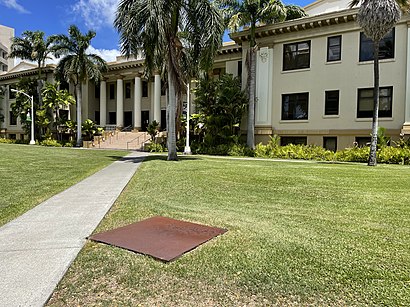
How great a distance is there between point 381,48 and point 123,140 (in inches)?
960

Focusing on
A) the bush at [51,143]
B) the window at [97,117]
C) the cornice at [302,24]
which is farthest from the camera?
the window at [97,117]

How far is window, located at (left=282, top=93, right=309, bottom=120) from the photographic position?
2375cm

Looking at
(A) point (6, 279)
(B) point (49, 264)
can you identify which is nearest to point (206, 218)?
(B) point (49, 264)

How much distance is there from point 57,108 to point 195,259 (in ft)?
129

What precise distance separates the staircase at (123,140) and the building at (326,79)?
1279 cm

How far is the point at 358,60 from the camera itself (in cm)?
2153

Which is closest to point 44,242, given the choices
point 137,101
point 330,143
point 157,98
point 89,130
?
point 330,143

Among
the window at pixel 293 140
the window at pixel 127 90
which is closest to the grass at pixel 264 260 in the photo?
the window at pixel 293 140

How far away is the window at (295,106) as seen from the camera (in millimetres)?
23750

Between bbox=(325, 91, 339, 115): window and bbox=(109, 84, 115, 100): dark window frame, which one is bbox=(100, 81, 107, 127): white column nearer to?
bbox=(109, 84, 115, 100): dark window frame

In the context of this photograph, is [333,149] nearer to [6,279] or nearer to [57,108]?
[6,279]

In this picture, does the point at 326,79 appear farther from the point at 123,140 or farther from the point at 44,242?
the point at 44,242

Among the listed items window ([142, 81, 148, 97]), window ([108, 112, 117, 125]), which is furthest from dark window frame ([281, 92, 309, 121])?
window ([108, 112, 117, 125])

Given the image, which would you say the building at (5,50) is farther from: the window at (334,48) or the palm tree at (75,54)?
the window at (334,48)
